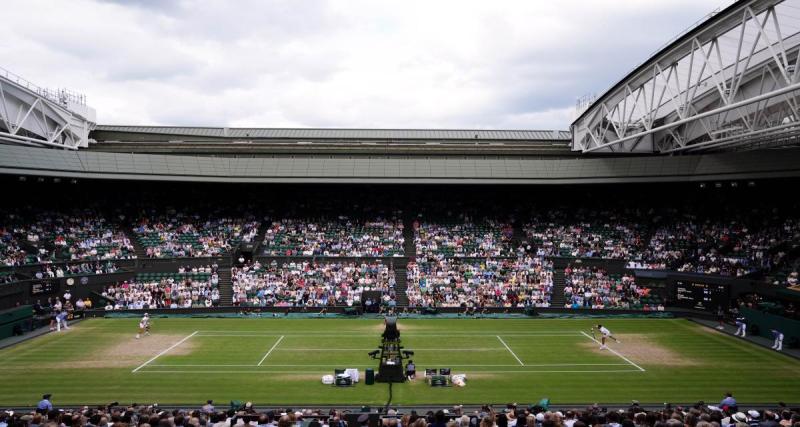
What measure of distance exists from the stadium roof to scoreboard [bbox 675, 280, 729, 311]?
21113 mm

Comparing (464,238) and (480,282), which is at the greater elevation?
(464,238)

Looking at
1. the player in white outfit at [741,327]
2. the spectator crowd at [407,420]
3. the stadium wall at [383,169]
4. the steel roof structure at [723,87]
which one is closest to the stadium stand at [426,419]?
the spectator crowd at [407,420]

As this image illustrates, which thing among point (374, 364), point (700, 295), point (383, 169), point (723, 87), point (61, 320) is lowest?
point (374, 364)

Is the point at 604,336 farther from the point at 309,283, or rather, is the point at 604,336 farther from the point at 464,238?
the point at 309,283

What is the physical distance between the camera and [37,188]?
4681 cm

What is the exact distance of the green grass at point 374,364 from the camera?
21.5 meters

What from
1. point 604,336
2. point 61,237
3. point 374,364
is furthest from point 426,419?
point 61,237

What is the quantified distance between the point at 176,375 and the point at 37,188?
32.7m

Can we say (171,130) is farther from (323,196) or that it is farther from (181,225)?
(323,196)

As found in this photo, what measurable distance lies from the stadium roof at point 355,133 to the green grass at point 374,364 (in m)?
26.1

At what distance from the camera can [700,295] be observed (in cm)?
3919

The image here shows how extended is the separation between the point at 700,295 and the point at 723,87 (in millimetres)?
19154

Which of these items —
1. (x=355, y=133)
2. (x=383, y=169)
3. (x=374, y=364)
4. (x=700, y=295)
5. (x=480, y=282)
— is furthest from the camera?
(x=355, y=133)

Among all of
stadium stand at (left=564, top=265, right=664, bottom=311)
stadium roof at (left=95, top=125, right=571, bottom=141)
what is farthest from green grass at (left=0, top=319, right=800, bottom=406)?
stadium roof at (left=95, top=125, right=571, bottom=141)
